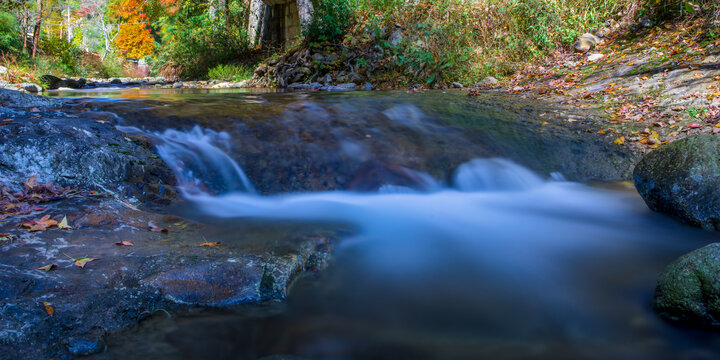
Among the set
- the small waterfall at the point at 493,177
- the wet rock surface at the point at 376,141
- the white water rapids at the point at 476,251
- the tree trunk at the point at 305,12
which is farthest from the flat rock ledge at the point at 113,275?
the tree trunk at the point at 305,12

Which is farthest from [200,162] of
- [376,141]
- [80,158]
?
[376,141]

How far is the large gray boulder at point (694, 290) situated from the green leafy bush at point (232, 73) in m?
13.2

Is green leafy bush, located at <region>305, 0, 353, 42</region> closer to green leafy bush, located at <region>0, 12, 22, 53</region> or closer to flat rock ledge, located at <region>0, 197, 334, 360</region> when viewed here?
flat rock ledge, located at <region>0, 197, 334, 360</region>

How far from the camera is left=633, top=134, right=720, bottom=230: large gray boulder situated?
9.96 feet

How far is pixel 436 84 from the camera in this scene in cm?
987

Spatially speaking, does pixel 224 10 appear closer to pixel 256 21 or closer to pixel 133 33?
pixel 256 21

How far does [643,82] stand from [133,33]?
35.4 metres

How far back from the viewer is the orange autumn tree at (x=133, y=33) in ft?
98.0

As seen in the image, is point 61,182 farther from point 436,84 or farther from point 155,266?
point 436,84

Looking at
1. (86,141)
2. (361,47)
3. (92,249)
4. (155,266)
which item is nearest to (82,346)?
(155,266)

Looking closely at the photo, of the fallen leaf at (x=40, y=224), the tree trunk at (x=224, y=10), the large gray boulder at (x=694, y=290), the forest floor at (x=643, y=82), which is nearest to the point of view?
the large gray boulder at (x=694, y=290)

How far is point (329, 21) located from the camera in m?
11.8

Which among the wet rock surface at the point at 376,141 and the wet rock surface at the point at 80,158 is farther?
the wet rock surface at the point at 376,141

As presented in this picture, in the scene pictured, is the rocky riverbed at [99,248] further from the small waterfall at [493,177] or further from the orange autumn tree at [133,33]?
the orange autumn tree at [133,33]
